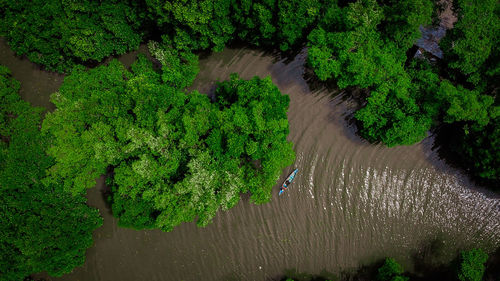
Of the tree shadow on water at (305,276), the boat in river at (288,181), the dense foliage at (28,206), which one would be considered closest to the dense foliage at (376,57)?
the boat in river at (288,181)

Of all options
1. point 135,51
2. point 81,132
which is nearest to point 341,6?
point 135,51

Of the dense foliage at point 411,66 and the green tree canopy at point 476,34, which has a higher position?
the green tree canopy at point 476,34

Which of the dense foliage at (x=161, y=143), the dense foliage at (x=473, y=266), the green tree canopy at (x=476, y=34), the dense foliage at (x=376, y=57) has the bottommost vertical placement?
the dense foliage at (x=161, y=143)

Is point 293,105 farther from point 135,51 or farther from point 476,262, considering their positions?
point 476,262

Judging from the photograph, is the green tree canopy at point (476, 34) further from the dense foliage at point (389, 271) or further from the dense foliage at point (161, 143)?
the dense foliage at point (389, 271)

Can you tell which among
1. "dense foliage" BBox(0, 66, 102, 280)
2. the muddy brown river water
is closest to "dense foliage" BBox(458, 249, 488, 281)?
the muddy brown river water
